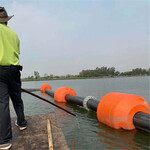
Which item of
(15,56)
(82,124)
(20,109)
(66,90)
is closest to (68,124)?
(82,124)

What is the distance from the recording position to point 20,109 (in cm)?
338

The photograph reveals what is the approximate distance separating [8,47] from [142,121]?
4.06m

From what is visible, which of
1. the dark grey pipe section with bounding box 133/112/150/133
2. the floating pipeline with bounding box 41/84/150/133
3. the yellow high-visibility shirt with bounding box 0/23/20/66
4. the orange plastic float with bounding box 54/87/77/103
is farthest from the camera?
the orange plastic float with bounding box 54/87/77/103

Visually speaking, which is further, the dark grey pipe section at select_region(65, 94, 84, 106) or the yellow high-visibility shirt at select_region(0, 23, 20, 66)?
the dark grey pipe section at select_region(65, 94, 84, 106)

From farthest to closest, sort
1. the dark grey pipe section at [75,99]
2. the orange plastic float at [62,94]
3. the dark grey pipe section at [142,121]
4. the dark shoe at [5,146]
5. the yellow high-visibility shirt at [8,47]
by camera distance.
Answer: the orange plastic float at [62,94] < the dark grey pipe section at [75,99] < the dark grey pipe section at [142,121] < the yellow high-visibility shirt at [8,47] < the dark shoe at [5,146]

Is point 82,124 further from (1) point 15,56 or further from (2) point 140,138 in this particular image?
(1) point 15,56

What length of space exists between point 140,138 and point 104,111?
1.30 metres

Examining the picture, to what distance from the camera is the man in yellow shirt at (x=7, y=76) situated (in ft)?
8.82

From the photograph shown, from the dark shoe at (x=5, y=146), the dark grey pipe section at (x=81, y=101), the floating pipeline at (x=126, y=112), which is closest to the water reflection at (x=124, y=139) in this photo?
the floating pipeline at (x=126, y=112)

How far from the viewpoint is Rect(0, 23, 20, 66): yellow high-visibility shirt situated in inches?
111

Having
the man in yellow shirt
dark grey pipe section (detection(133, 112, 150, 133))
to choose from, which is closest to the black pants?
the man in yellow shirt

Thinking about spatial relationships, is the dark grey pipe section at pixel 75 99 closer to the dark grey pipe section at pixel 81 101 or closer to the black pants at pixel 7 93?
the dark grey pipe section at pixel 81 101

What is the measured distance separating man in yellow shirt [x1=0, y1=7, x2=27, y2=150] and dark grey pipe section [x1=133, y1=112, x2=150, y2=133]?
3293mm

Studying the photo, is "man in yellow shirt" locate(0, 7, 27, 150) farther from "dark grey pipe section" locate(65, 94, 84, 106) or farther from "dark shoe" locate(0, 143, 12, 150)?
"dark grey pipe section" locate(65, 94, 84, 106)
